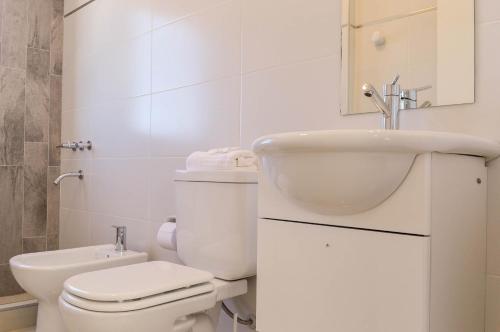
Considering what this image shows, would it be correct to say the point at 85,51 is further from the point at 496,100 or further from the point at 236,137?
the point at 496,100

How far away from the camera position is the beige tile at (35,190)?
100 inches

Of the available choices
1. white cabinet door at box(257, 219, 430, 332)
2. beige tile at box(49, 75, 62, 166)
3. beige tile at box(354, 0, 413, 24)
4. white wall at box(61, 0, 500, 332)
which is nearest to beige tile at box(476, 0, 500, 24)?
white wall at box(61, 0, 500, 332)

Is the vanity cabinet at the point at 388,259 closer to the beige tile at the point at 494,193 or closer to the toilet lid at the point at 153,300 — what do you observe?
the beige tile at the point at 494,193

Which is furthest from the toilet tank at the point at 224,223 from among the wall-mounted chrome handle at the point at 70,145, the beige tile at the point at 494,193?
the wall-mounted chrome handle at the point at 70,145

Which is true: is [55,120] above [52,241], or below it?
above

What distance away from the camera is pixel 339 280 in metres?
0.92

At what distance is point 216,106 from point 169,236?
0.55m

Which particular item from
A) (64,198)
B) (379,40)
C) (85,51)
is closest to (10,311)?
(64,198)

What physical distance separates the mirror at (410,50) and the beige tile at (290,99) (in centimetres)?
6

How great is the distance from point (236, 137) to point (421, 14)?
760 millimetres

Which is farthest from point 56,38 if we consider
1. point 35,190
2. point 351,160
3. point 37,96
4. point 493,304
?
point 493,304

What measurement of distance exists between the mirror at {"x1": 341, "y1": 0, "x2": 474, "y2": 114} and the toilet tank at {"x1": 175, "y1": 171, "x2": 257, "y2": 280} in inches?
16.1

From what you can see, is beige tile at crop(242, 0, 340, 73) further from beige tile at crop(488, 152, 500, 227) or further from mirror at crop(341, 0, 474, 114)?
beige tile at crop(488, 152, 500, 227)

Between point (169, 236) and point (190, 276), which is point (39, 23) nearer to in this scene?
point (169, 236)
